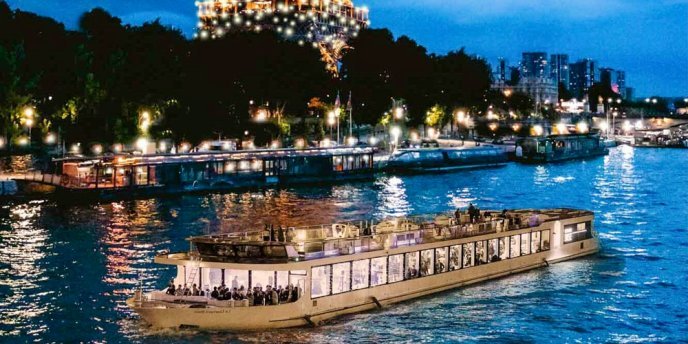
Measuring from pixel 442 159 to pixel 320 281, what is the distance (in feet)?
227

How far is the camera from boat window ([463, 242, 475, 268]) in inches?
1292

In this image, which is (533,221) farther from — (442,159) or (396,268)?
(442,159)

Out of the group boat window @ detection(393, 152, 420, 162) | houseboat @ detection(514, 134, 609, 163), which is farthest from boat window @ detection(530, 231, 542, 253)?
houseboat @ detection(514, 134, 609, 163)

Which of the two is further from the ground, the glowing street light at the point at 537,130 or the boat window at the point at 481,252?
the glowing street light at the point at 537,130

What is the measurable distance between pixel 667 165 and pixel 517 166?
1826 cm

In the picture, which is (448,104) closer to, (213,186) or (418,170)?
(418,170)

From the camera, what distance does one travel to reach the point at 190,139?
85.2 meters

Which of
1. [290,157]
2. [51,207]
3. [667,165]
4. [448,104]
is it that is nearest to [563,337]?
[51,207]

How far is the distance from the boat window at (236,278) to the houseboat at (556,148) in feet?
289

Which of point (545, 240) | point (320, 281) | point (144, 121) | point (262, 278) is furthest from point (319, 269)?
point (144, 121)

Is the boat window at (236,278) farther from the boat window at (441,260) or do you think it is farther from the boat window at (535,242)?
the boat window at (535,242)

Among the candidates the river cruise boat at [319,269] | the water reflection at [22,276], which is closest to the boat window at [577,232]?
the river cruise boat at [319,269]

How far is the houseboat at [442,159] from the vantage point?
296 ft

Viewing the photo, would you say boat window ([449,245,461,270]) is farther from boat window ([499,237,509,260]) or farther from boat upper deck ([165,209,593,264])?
boat window ([499,237,509,260])
